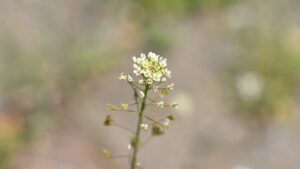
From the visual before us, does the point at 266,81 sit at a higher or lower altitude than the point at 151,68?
higher

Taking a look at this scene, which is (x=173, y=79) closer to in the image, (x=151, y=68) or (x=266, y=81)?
(x=266, y=81)

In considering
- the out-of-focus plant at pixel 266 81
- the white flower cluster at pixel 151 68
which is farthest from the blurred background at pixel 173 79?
the white flower cluster at pixel 151 68

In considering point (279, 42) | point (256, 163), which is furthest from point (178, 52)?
point (256, 163)

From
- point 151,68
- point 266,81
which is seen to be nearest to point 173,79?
point 266,81

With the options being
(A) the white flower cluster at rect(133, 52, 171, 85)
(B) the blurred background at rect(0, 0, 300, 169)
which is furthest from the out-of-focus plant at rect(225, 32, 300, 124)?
(A) the white flower cluster at rect(133, 52, 171, 85)

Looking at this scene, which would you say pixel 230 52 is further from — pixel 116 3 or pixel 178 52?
pixel 116 3

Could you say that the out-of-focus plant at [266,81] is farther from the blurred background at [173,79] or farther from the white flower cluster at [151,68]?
the white flower cluster at [151,68]

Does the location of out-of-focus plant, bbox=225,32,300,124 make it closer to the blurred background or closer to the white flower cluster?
the blurred background
